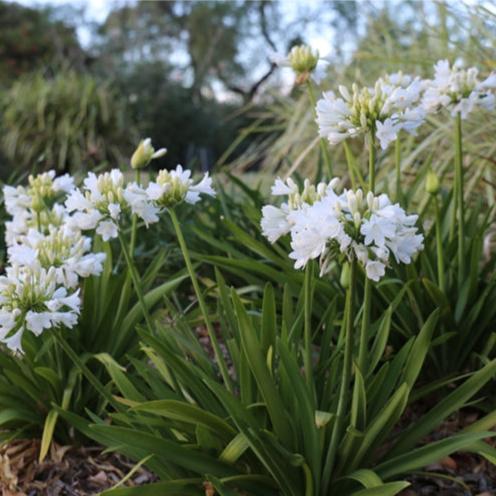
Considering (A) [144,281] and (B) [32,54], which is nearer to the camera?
(A) [144,281]

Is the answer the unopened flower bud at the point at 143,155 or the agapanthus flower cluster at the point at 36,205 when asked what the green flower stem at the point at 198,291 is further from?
the agapanthus flower cluster at the point at 36,205

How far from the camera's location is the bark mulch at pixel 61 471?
176 cm

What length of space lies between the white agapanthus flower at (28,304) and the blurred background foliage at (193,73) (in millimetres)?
1066

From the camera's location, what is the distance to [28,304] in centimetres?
139

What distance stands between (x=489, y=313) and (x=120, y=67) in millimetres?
10238

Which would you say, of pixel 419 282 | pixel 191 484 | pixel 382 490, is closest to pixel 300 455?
pixel 382 490

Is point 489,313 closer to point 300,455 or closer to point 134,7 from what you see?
point 300,455

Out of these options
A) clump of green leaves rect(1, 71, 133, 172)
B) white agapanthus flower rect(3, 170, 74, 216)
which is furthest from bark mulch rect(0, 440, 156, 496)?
clump of green leaves rect(1, 71, 133, 172)

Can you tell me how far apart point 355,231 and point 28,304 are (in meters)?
0.71

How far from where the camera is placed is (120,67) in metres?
11.3

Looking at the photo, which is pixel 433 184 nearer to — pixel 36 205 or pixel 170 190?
pixel 170 190

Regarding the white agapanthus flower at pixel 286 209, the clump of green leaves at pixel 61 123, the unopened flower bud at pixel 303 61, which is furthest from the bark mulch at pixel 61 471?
the clump of green leaves at pixel 61 123

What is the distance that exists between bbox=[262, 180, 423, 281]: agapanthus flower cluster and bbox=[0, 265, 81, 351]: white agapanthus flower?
0.56 meters

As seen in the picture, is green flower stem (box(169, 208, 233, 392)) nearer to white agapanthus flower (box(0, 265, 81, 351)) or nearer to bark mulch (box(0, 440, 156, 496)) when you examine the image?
white agapanthus flower (box(0, 265, 81, 351))
